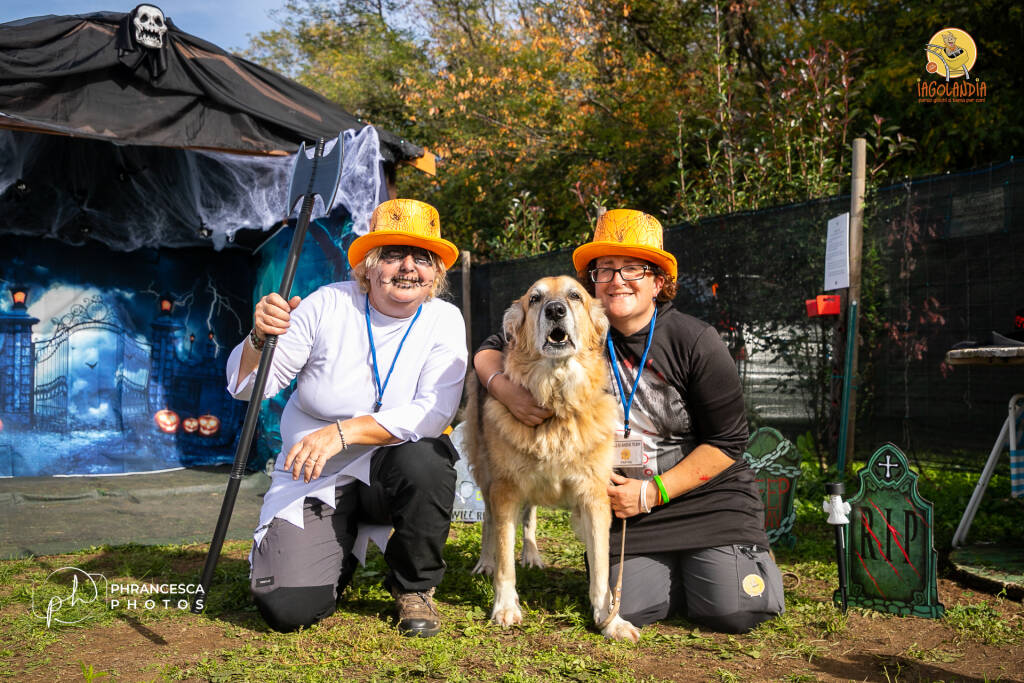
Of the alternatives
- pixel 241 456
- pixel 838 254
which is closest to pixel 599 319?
pixel 241 456

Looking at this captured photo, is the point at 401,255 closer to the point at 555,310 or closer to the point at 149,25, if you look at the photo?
the point at 555,310

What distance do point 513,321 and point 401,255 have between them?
556 mm

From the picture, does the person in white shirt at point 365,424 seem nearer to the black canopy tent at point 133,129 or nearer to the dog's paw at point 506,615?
the dog's paw at point 506,615

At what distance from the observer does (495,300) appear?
718 cm

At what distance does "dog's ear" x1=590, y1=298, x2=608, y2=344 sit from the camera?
302cm

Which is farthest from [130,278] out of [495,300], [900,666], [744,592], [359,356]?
[900,666]

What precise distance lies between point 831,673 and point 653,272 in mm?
1596

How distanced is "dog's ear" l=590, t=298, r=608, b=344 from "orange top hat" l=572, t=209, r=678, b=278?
0.22m

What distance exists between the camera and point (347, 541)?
10.3ft

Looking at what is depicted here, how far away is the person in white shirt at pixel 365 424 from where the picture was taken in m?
2.89

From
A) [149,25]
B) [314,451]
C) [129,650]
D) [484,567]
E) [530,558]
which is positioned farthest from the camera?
[149,25]

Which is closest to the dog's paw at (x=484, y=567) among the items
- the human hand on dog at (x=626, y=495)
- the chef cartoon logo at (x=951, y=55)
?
the human hand on dog at (x=626, y=495)

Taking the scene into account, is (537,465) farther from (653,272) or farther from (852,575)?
(852,575)

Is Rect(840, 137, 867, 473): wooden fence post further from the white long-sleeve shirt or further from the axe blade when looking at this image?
the axe blade
